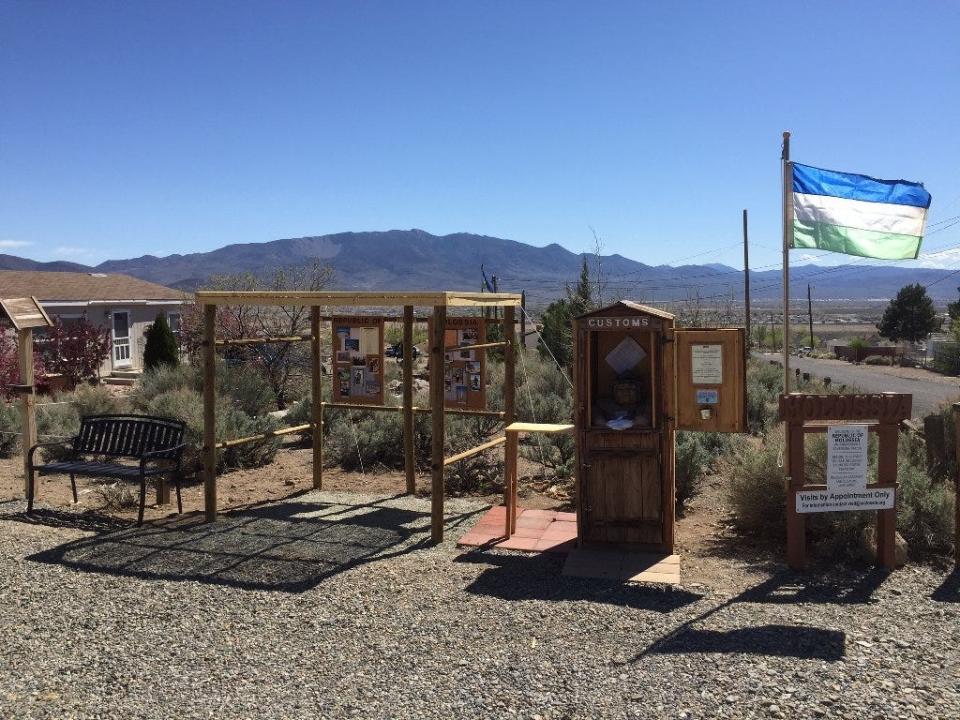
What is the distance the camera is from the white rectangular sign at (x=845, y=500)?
6.12 metres

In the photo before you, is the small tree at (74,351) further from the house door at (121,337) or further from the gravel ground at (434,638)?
the gravel ground at (434,638)

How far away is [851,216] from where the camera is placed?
6961 mm

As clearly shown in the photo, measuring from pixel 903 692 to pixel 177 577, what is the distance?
456cm

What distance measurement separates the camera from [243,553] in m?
6.80

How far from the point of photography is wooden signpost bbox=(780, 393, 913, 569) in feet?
20.1

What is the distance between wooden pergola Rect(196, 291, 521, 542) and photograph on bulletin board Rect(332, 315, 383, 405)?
157 mm

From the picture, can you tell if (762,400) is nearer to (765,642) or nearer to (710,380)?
(710,380)

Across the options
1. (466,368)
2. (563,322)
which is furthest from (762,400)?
(563,322)

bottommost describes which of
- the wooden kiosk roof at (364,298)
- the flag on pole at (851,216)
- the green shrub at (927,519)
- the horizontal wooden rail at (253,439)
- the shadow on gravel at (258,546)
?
the shadow on gravel at (258,546)

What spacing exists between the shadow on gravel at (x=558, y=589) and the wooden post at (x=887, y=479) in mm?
1536

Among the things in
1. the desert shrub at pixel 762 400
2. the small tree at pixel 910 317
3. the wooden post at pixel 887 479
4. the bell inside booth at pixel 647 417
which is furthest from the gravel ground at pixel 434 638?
the small tree at pixel 910 317

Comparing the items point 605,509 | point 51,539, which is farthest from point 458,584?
point 51,539

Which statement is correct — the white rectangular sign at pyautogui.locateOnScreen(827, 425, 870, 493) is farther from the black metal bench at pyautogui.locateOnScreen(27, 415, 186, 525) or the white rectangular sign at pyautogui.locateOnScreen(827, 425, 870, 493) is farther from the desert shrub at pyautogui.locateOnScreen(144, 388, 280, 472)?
the desert shrub at pyautogui.locateOnScreen(144, 388, 280, 472)

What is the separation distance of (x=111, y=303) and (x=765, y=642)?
26.1 meters
